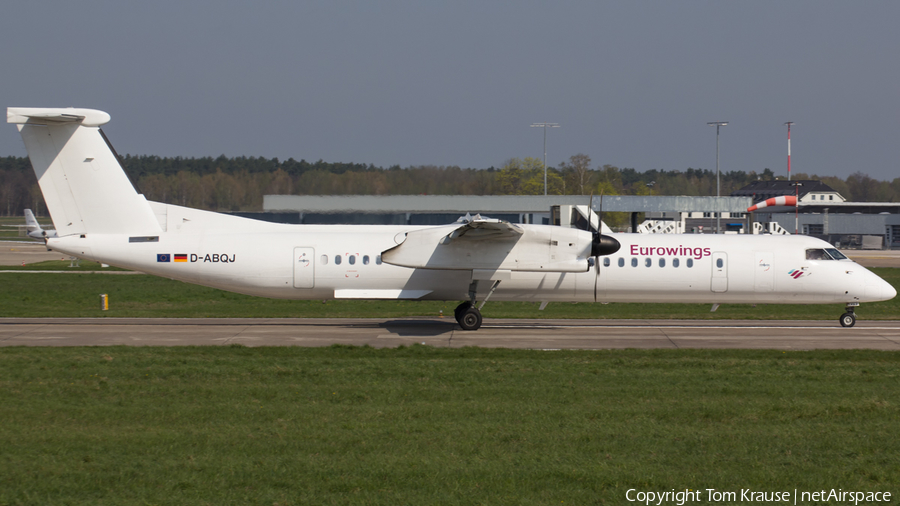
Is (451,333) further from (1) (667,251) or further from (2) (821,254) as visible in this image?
(2) (821,254)

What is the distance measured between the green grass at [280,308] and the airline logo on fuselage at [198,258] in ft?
15.5

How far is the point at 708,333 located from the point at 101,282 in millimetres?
29839

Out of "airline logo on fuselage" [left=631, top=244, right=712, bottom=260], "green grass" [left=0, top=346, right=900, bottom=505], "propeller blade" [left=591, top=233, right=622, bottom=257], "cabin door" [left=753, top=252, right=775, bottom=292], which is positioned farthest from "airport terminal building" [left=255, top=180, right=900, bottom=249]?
"green grass" [left=0, top=346, right=900, bottom=505]

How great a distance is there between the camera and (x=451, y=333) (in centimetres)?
2006

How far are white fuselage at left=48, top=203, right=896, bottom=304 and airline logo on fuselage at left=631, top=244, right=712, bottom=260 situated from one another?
3cm

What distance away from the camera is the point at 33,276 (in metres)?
38.5

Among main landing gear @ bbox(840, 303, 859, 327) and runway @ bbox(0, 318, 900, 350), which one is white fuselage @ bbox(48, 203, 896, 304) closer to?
main landing gear @ bbox(840, 303, 859, 327)

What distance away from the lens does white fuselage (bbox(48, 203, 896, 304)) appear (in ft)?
65.3

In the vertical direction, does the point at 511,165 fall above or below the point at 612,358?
above

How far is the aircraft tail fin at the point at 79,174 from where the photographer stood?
61.3ft

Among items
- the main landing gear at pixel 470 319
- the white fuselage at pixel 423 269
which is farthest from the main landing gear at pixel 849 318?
the main landing gear at pixel 470 319

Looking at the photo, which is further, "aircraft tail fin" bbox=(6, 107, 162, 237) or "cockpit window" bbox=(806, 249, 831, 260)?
"cockpit window" bbox=(806, 249, 831, 260)

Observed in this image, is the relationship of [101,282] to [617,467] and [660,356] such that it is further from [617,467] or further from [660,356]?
[617,467]

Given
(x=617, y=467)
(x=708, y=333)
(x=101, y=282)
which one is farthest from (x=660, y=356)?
(x=101, y=282)
